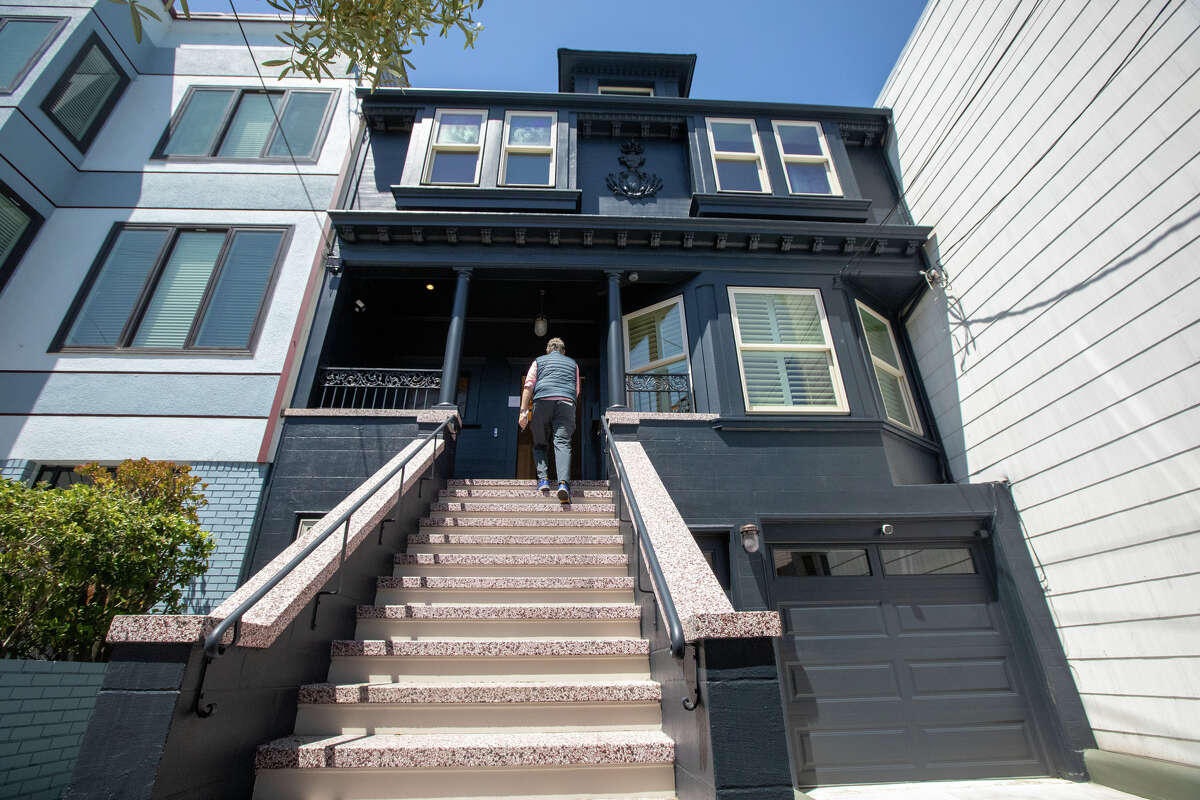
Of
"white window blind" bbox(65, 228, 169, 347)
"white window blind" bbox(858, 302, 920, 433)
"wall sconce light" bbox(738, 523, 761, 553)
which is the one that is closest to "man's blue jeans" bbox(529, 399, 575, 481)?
"wall sconce light" bbox(738, 523, 761, 553)

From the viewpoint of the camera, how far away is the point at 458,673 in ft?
10.1

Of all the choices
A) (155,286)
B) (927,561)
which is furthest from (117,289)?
(927,561)

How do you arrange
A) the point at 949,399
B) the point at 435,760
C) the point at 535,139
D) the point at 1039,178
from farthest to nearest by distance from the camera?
the point at 535,139
the point at 949,399
the point at 1039,178
the point at 435,760

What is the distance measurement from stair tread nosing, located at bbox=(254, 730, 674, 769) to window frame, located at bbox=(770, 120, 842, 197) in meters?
7.57

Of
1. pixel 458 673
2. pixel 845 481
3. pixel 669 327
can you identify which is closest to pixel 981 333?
pixel 845 481

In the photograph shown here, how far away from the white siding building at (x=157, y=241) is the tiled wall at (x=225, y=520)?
0.02 metres

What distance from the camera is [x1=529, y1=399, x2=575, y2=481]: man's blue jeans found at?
554 centimetres

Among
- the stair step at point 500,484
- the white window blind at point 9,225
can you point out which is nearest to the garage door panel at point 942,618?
the stair step at point 500,484

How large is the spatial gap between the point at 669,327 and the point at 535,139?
12.5 ft

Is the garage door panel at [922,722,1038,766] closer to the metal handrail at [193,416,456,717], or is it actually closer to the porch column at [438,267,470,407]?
the metal handrail at [193,416,456,717]

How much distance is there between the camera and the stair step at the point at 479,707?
2.75 meters

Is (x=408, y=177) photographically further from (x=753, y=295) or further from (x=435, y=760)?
(x=435, y=760)

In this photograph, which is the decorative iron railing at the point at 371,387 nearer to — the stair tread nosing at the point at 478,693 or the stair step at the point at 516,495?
the stair step at the point at 516,495

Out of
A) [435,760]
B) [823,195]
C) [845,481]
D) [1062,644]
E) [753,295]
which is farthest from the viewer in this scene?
[823,195]
